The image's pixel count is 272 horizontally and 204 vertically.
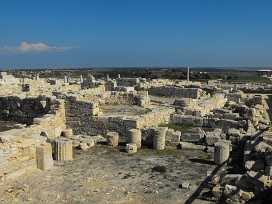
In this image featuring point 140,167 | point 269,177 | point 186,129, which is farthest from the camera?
point 186,129

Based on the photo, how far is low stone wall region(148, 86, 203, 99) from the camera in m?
27.0

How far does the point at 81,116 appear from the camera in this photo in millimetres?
15758

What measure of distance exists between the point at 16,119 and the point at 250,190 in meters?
12.6

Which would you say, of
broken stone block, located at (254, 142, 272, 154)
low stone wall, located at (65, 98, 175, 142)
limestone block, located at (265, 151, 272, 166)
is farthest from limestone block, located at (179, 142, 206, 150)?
limestone block, located at (265, 151, 272, 166)

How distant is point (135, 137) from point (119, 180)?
3.56 metres

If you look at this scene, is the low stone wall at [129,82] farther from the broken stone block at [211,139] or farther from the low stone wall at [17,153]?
the low stone wall at [17,153]

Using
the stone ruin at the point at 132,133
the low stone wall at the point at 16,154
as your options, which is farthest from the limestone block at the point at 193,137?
the low stone wall at the point at 16,154

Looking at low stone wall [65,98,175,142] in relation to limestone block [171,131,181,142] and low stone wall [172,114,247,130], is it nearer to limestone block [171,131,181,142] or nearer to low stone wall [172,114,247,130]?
low stone wall [172,114,247,130]

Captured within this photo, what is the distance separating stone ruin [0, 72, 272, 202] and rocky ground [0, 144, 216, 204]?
1.44ft

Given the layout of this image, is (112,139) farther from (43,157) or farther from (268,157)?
(268,157)

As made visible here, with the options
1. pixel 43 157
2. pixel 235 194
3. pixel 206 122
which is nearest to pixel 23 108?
pixel 43 157

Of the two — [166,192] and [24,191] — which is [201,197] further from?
[24,191]

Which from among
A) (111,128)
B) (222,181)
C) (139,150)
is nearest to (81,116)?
(111,128)

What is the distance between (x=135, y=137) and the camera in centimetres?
1362
